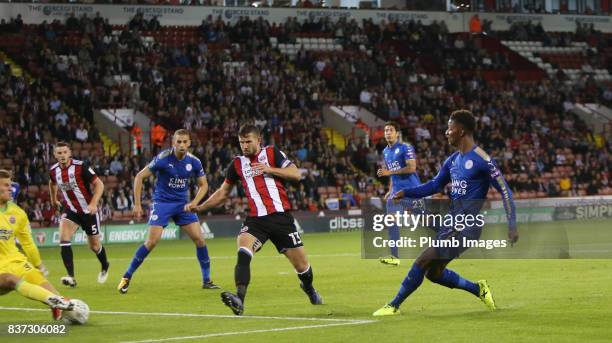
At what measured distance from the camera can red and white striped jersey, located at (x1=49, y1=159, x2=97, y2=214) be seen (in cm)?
1939

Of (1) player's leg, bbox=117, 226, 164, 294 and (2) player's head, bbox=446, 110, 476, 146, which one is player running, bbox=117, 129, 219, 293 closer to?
(1) player's leg, bbox=117, 226, 164, 294

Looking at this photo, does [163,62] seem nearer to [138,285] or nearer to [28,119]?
[28,119]

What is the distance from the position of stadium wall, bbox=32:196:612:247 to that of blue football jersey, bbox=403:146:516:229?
1634 centimetres

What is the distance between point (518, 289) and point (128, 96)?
90.1 ft

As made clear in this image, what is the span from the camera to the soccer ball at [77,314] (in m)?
12.4

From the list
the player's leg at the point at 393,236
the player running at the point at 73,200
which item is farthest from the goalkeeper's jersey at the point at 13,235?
the player's leg at the point at 393,236

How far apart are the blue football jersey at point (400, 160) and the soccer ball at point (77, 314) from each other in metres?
9.34

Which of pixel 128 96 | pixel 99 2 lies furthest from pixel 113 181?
pixel 99 2

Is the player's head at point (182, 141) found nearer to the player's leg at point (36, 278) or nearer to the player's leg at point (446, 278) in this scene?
the player's leg at point (36, 278)

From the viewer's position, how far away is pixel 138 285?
18750 mm

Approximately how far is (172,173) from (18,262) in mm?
5680

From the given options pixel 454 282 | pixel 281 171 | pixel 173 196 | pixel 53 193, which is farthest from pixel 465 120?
pixel 53 193

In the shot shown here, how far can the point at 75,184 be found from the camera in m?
19.4

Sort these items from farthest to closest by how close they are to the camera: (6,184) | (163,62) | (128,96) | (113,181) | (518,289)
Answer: (163,62)
(128,96)
(113,181)
(518,289)
(6,184)
